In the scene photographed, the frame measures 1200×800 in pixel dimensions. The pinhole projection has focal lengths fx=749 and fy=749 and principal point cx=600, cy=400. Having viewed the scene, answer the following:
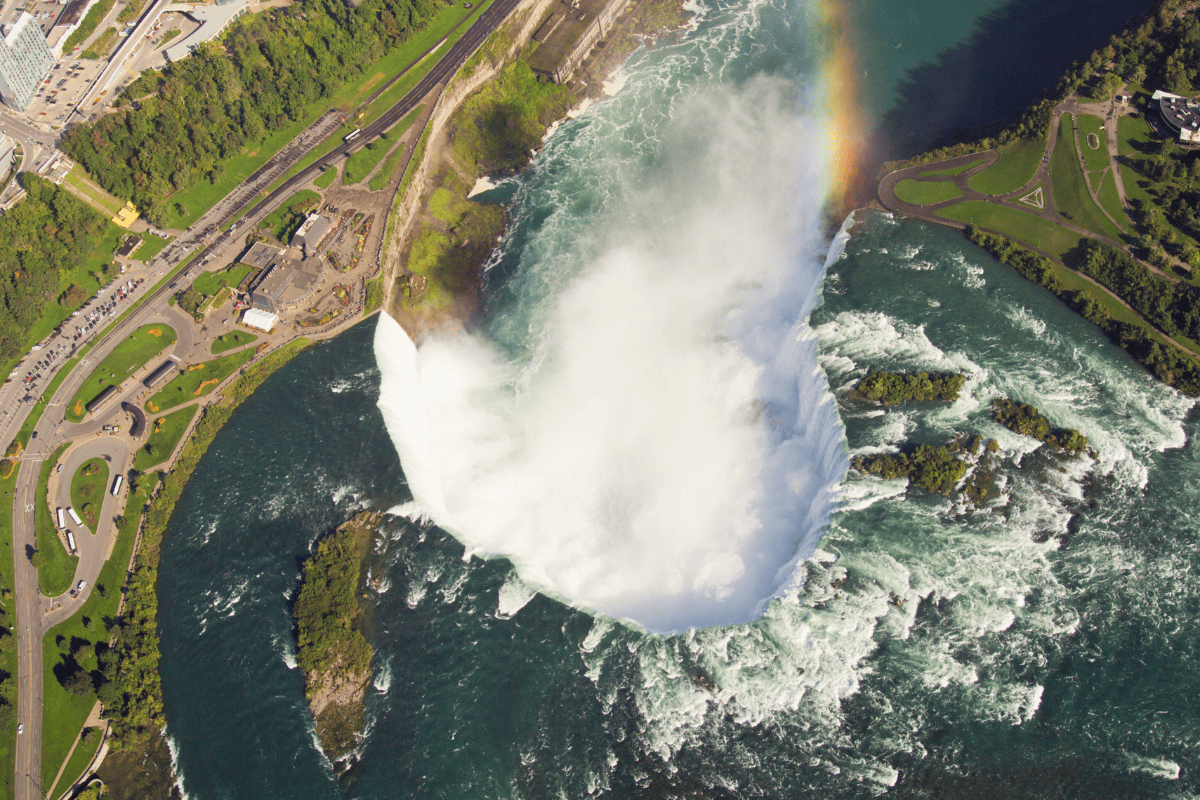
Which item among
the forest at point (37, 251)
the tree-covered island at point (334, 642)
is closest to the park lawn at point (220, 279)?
the forest at point (37, 251)

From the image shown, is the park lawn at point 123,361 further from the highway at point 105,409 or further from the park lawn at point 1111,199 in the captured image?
the park lawn at point 1111,199

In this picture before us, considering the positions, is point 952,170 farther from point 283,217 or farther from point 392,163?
point 283,217

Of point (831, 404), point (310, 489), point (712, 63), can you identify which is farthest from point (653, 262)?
point (310, 489)

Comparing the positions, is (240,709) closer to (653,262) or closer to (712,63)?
(653,262)

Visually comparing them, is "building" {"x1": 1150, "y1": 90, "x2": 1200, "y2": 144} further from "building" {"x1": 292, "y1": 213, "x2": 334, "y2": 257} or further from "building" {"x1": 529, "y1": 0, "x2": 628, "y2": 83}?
"building" {"x1": 292, "y1": 213, "x2": 334, "y2": 257}

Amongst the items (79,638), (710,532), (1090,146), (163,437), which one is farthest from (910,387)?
(79,638)

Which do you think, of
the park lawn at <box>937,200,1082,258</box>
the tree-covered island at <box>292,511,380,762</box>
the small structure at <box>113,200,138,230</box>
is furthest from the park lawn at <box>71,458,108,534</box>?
the park lawn at <box>937,200,1082,258</box>
